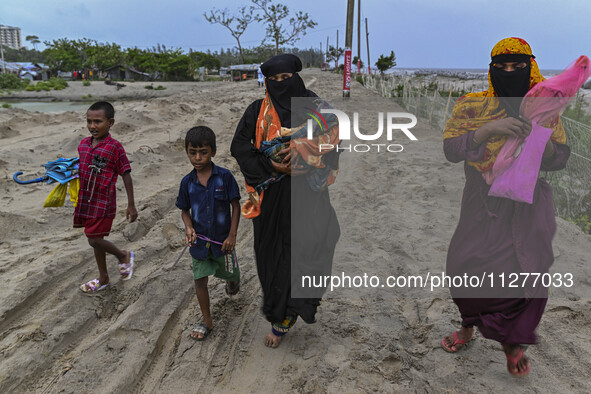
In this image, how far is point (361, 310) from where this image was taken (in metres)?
2.96

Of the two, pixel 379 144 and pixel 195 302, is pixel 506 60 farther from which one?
pixel 379 144

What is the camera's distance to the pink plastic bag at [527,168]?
197cm

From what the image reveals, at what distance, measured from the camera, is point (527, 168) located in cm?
200

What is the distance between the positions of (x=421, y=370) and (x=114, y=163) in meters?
2.50

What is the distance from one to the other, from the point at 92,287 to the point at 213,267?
1.18 meters

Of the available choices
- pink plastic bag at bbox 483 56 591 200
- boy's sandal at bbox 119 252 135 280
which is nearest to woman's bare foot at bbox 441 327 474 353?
pink plastic bag at bbox 483 56 591 200

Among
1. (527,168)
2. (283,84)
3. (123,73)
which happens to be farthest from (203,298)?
(123,73)

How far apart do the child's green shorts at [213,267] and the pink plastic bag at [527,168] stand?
169cm

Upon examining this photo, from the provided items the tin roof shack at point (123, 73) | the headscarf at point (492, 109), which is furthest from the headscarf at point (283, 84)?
the tin roof shack at point (123, 73)

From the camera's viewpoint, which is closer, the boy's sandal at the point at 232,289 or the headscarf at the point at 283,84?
the headscarf at the point at 283,84

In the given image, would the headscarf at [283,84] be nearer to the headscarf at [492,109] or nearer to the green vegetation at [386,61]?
the headscarf at [492,109]

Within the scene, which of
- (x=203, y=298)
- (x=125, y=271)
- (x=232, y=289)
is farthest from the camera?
(x=125, y=271)

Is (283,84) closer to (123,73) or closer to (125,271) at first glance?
(125,271)

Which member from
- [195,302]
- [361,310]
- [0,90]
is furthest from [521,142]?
[0,90]
